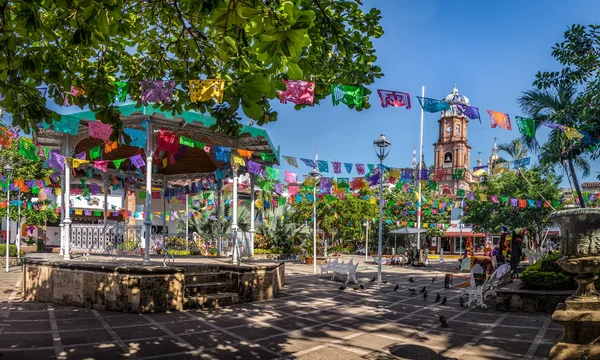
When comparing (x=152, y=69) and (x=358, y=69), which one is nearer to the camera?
(x=358, y=69)

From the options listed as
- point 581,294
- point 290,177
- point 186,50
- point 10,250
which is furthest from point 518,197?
point 10,250

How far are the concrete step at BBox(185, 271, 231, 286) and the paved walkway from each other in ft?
3.93

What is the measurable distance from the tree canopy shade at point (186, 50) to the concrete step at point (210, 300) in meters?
4.86

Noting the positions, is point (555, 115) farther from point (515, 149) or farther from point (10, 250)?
point (10, 250)

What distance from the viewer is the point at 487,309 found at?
376 inches

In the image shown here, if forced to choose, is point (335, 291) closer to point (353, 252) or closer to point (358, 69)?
point (358, 69)

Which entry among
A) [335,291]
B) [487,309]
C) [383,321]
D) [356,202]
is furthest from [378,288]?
[356,202]

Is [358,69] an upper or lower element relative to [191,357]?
upper

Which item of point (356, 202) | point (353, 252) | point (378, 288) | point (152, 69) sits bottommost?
point (353, 252)

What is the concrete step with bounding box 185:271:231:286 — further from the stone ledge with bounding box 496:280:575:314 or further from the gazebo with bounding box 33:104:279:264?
the stone ledge with bounding box 496:280:575:314

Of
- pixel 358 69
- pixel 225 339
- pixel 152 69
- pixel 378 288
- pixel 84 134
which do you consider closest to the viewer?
pixel 358 69

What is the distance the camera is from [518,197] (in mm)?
23781

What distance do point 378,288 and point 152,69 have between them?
33.0ft

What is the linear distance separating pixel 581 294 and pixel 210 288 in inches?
290
